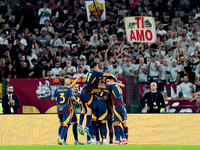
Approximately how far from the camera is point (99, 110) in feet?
48.8

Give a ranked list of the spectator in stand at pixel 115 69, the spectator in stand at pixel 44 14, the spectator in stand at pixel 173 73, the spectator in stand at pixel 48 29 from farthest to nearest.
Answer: the spectator in stand at pixel 44 14 → the spectator in stand at pixel 48 29 → the spectator in stand at pixel 115 69 → the spectator in stand at pixel 173 73

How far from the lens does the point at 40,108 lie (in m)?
18.4

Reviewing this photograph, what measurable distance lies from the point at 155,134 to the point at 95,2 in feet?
26.5

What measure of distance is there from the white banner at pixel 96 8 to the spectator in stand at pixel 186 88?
6.17 metres

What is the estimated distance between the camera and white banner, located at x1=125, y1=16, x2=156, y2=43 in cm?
1877

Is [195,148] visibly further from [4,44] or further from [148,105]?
[4,44]

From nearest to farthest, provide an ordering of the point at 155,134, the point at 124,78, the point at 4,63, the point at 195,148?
the point at 195,148 < the point at 155,134 < the point at 124,78 < the point at 4,63

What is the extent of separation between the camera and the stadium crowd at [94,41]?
19656 mm

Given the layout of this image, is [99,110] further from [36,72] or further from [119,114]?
[36,72]

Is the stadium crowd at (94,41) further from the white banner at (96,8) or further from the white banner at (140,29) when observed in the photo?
the white banner at (140,29)

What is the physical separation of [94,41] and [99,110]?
25.1ft

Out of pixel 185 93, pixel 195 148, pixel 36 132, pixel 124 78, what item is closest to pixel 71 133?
pixel 36 132

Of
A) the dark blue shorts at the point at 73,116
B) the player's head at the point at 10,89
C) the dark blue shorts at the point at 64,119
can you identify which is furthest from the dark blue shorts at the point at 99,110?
the player's head at the point at 10,89

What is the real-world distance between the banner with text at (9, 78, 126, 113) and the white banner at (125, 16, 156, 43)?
7.55ft
